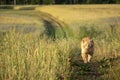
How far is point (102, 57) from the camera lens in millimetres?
8961

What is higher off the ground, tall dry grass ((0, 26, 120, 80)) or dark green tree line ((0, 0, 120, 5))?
tall dry grass ((0, 26, 120, 80))

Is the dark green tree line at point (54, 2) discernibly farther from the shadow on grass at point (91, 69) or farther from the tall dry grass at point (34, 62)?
the tall dry grass at point (34, 62)

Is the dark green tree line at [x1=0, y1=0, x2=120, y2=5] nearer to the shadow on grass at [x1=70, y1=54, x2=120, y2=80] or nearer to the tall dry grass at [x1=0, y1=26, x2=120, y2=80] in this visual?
the shadow on grass at [x1=70, y1=54, x2=120, y2=80]

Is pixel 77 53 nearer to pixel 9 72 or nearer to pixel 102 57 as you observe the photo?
pixel 102 57

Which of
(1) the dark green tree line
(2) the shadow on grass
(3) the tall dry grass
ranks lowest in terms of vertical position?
(1) the dark green tree line

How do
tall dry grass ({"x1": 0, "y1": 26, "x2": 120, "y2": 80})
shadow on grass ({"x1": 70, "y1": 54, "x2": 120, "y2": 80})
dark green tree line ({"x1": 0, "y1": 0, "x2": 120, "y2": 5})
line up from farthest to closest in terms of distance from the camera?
1. dark green tree line ({"x1": 0, "y1": 0, "x2": 120, "y2": 5})
2. shadow on grass ({"x1": 70, "y1": 54, "x2": 120, "y2": 80})
3. tall dry grass ({"x1": 0, "y1": 26, "x2": 120, "y2": 80})

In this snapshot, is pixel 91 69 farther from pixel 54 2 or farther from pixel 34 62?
pixel 54 2

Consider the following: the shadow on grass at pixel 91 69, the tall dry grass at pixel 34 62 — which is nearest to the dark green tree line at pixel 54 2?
the shadow on grass at pixel 91 69

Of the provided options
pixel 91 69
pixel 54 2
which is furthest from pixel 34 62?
pixel 54 2

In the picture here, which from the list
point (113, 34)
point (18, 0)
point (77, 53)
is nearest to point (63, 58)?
point (77, 53)

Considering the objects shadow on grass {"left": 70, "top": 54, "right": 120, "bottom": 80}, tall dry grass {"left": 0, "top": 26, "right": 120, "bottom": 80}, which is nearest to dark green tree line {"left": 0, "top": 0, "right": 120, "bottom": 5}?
shadow on grass {"left": 70, "top": 54, "right": 120, "bottom": 80}

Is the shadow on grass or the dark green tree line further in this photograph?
the dark green tree line

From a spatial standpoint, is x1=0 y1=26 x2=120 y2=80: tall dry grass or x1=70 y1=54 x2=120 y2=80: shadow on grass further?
x1=70 y1=54 x2=120 y2=80: shadow on grass

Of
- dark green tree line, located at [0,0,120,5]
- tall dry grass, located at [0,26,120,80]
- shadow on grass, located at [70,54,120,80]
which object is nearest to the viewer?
tall dry grass, located at [0,26,120,80]
